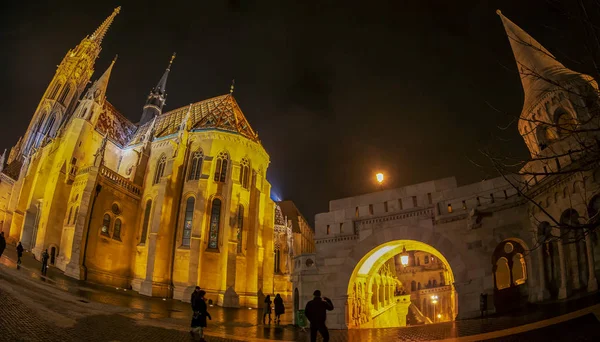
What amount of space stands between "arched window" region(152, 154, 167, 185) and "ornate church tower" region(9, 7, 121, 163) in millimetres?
25036

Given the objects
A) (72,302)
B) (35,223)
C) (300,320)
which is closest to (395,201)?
(300,320)

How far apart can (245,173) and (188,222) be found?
20.7ft

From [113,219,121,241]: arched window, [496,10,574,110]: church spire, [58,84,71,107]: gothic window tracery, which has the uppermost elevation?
[58,84,71,107]: gothic window tracery

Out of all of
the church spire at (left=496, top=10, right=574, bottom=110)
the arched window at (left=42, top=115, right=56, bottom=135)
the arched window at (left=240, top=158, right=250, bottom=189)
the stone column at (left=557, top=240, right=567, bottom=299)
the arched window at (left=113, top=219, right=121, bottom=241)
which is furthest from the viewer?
the arched window at (left=42, top=115, right=56, bottom=135)

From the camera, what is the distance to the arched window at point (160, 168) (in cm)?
2858

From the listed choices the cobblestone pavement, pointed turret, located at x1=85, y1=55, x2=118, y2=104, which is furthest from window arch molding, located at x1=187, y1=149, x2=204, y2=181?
the cobblestone pavement

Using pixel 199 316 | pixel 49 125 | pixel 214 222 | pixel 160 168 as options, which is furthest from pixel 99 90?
pixel 199 316

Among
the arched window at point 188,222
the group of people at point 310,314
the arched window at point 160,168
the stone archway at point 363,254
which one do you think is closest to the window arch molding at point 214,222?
the arched window at point 188,222

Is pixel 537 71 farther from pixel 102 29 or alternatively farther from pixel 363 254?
pixel 102 29

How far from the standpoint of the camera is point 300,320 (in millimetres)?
12023

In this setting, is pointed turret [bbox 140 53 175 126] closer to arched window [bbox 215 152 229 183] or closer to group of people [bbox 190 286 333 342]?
arched window [bbox 215 152 229 183]

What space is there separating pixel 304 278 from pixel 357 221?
3.06 metres

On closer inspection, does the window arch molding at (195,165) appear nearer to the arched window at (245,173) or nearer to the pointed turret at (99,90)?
the arched window at (245,173)

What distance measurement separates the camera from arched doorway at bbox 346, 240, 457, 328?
12.3m
